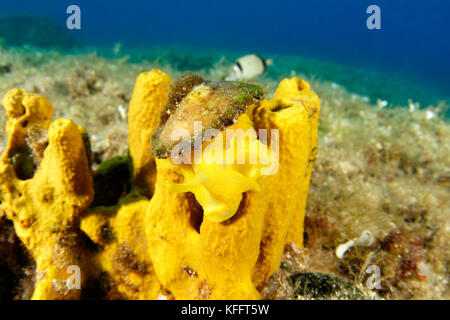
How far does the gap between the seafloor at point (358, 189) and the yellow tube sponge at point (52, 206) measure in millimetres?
652

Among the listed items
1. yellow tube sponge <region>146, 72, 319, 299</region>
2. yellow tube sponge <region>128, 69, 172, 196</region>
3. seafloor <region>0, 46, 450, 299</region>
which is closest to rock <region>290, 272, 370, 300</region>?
seafloor <region>0, 46, 450, 299</region>

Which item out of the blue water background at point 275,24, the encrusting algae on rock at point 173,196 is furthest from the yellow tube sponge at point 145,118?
the blue water background at point 275,24

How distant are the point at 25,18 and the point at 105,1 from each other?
450 feet

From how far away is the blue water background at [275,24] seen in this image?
94500 millimetres

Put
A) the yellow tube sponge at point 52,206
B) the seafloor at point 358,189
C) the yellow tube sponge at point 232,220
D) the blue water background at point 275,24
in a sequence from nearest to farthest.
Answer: the yellow tube sponge at point 232,220 → the yellow tube sponge at point 52,206 → the seafloor at point 358,189 → the blue water background at point 275,24

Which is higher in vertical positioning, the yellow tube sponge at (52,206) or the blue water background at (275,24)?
the blue water background at (275,24)

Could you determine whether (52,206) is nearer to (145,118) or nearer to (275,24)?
(145,118)

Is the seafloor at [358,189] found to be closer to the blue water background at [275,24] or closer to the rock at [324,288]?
the rock at [324,288]

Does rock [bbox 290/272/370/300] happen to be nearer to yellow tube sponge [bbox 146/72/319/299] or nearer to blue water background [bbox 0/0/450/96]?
yellow tube sponge [bbox 146/72/319/299]

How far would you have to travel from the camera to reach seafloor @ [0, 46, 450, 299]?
2541 mm

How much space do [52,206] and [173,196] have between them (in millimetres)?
1019

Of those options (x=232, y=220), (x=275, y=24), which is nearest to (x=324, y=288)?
(x=232, y=220)

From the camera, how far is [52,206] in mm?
1931
